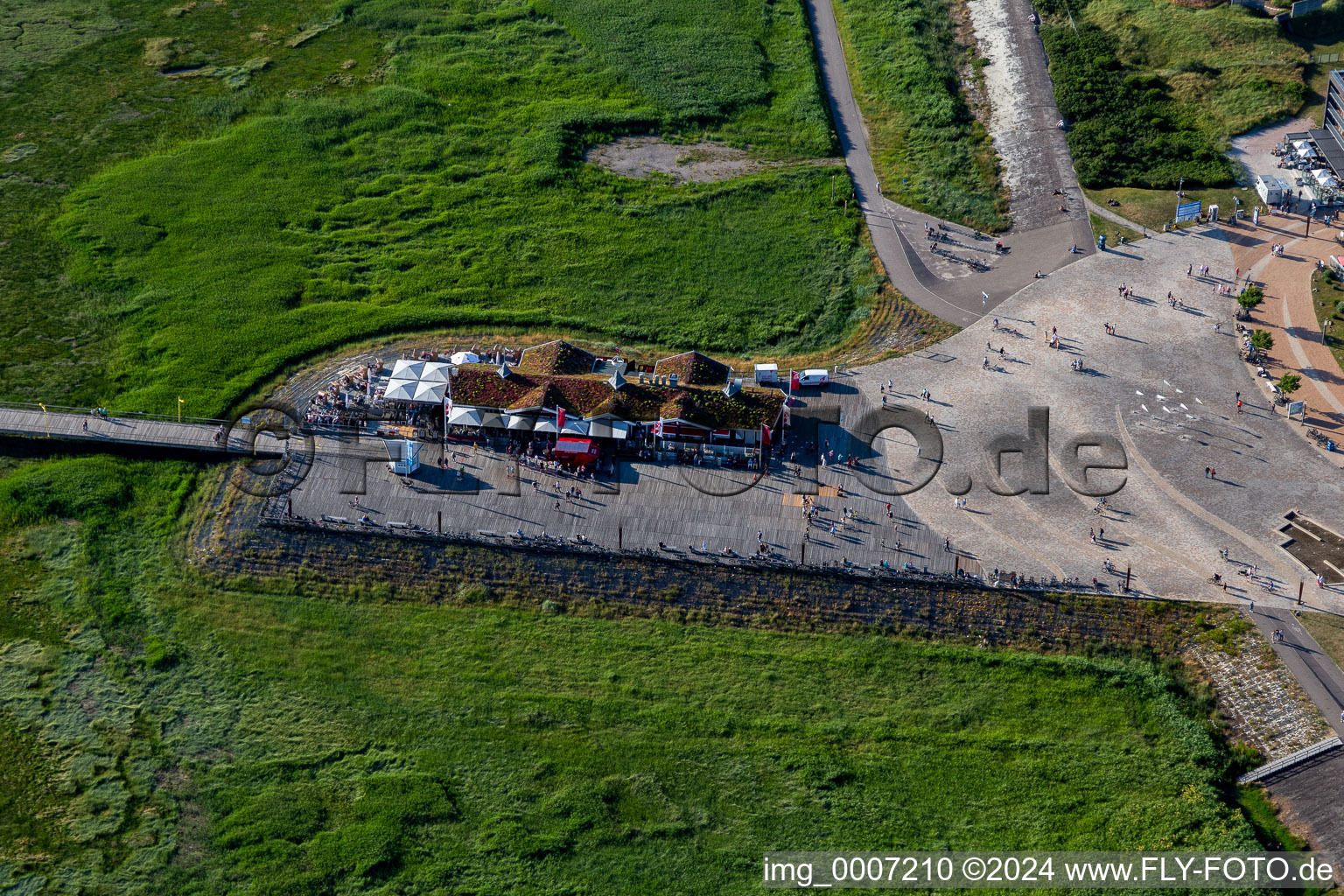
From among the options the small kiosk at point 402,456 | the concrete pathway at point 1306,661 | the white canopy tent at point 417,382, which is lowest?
the concrete pathway at point 1306,661

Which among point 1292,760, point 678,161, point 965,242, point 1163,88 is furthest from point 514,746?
point 1163,88

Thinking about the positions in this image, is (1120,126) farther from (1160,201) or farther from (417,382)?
(417,382)

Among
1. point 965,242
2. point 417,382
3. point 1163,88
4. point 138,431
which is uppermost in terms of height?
point 1163,88

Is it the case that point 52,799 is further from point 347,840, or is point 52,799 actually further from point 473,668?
point 473,668

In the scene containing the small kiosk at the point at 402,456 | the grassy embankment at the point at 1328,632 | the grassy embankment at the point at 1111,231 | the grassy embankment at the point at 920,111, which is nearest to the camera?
the grassy embankment at the point at 1328,632

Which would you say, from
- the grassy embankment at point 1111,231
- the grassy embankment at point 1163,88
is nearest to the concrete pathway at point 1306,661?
the grassy embankment at point 1111,231

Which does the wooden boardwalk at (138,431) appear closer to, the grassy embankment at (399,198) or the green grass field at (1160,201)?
the grassy embankment at (399,198)

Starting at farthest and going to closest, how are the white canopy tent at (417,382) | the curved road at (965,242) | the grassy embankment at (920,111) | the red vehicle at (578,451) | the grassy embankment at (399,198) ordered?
the grassy embankment at (920,111) < the grassy embankment at (399,198) < the curved road at (965,242) < the white canopy tent at (417,382) < the red vehicle at (578,451)
